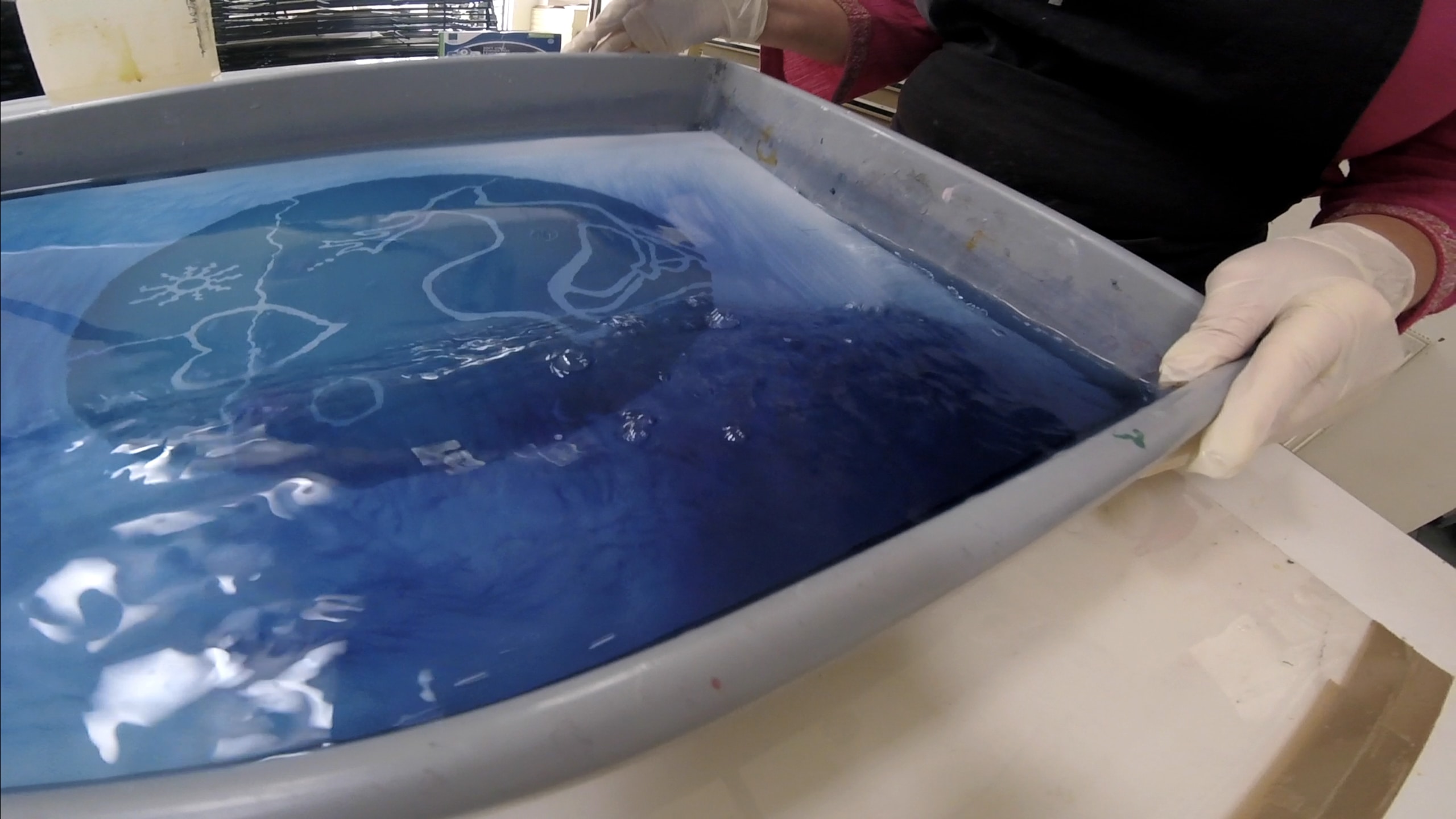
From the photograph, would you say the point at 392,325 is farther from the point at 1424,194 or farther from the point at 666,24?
the point at 1424,194

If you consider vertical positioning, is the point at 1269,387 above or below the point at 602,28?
below

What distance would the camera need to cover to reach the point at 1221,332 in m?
0.50

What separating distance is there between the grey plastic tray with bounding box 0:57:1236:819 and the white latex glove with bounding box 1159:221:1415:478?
0.03 m

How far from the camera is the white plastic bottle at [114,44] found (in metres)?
0.59

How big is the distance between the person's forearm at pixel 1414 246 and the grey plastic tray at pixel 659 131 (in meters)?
0.28

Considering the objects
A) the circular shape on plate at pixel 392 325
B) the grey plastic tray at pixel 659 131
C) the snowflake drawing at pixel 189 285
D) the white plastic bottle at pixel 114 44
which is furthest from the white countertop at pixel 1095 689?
the white plastic bottle at pixel 114 44

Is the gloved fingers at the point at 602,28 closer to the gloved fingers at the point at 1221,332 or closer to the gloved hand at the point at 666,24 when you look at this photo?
the gloved hand at the point at 666,24

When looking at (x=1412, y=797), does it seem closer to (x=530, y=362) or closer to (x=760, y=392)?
(x=760, y=392)

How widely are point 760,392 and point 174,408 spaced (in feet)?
1.13

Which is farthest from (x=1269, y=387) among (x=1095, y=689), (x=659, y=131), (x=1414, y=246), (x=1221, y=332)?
→ (x=659, y=131)

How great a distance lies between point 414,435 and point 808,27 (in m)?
0.90

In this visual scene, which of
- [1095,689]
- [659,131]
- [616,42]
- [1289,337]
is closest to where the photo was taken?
[1095,689]

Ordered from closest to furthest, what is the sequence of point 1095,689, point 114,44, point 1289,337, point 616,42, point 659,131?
1. point 1095,689
2. point 1289,337
3. point 114,44
4. point 659,131
5. point 616,42

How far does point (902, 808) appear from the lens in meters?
0.33
